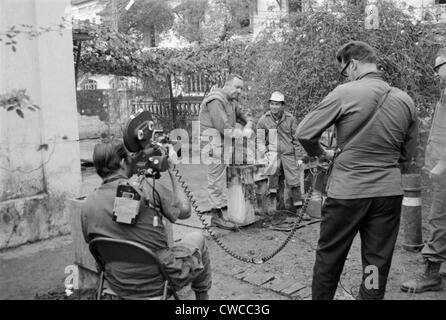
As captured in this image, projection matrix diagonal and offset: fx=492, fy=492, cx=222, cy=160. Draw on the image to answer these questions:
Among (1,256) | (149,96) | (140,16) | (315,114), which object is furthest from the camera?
(140,16)

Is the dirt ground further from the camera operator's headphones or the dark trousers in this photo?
the camera operator's headphones

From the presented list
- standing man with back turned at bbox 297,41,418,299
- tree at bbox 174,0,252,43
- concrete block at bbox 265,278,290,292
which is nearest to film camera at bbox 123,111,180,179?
standing man with back turned at bbox 297,41,418,299

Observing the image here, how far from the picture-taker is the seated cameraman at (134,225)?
115 inches

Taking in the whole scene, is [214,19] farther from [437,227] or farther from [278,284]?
[437,227]

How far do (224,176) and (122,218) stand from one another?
346 centimetres

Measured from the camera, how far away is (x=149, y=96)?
1466 centimetres

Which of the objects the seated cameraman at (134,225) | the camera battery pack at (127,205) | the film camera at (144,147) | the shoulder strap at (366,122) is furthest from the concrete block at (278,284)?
the camera battery pack at (127,205)

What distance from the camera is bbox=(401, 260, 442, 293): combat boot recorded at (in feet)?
13.8

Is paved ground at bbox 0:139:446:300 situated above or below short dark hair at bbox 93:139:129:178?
below

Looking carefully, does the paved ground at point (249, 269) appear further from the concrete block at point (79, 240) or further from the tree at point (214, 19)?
the tree at point (214, 19)

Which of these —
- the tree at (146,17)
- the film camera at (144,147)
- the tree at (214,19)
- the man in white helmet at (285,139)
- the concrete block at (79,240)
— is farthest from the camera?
the tree at (146,17)

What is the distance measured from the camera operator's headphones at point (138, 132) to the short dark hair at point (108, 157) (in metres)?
0.07
